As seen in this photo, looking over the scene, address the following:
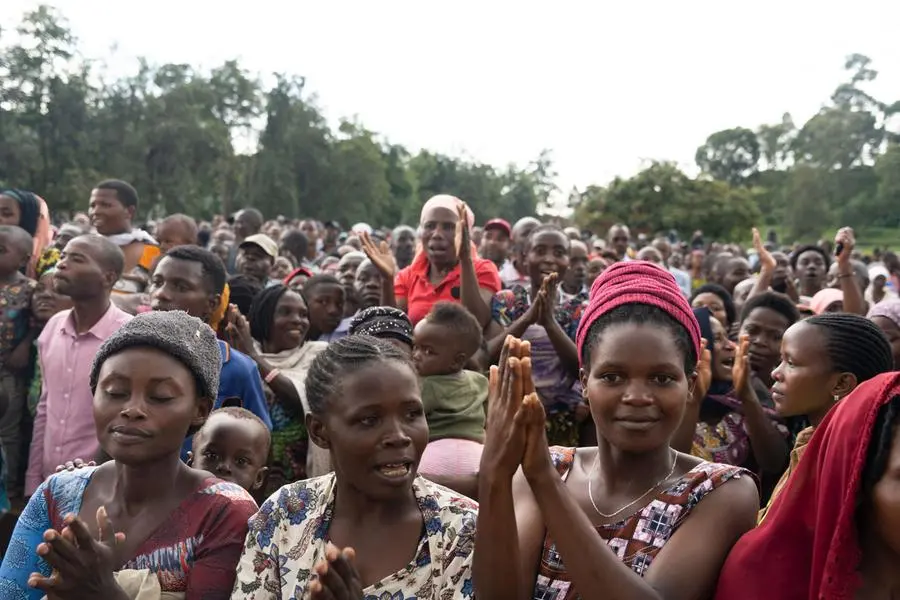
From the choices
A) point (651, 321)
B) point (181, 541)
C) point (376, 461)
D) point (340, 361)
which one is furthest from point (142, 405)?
point (651, 321)

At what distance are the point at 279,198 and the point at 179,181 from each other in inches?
393

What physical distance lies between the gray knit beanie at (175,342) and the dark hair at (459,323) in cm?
149

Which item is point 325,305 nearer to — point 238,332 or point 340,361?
point 238,332

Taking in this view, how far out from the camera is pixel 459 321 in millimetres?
3668

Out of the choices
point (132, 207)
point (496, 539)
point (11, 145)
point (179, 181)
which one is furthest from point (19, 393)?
point (179, 181)

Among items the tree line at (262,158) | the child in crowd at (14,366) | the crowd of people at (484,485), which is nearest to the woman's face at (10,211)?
the child in crowd at (14,366)

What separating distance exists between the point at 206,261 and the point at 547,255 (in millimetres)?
2046

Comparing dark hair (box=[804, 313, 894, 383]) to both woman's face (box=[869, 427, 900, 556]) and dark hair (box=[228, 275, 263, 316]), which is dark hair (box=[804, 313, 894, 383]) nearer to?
woman's face (box=[869, 427, 900, 556])

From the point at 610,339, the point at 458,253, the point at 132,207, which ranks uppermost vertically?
the point at 132,207

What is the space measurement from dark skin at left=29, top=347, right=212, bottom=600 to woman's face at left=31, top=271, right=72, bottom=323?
235 centimetres

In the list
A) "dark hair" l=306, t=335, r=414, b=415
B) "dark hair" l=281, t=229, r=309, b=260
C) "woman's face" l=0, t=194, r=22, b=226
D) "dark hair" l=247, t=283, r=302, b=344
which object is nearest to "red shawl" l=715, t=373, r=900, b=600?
"dark hair" l=306, t=335, r=414, b=415

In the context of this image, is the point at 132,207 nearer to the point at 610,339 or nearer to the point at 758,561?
the point at 610,339

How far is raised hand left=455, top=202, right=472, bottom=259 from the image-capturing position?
4.68 m

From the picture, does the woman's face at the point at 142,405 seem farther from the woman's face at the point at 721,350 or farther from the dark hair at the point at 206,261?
the woman's face at the point at 721,350
